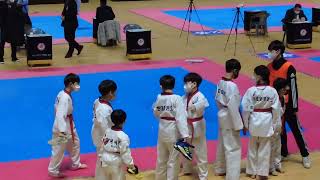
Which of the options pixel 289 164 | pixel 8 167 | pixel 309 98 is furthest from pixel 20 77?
pixel 289 164

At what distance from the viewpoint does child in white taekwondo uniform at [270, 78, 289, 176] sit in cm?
807

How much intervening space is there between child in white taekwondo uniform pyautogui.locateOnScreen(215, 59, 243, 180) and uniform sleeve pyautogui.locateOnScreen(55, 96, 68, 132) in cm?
221

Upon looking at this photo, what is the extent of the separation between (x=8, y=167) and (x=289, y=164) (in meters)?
4.48

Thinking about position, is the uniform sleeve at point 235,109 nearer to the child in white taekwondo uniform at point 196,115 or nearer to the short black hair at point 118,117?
the child in white taekwondo uniform at point 196,115

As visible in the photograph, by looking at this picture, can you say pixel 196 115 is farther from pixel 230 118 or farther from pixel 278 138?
pixel 278 138

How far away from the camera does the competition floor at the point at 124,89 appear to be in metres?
9.15

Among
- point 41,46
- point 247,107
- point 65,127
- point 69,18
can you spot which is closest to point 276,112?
point 247,107

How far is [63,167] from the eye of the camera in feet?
28.4

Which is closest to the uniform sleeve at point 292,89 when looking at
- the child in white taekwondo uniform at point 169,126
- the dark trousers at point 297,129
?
the dark trousers at point 297,129

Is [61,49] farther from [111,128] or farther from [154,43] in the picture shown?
[111,128]

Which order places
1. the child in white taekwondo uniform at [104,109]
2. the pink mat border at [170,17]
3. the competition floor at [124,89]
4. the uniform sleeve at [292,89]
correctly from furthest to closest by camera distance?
the pink mat border at [170,17] → the competition floor at [124,89] → the uniform sleeve at [292,89] → the child in white taekwondo uniform at [104,109]

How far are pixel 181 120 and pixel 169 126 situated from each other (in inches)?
9.2

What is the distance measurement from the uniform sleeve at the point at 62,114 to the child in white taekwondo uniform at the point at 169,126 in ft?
4.43

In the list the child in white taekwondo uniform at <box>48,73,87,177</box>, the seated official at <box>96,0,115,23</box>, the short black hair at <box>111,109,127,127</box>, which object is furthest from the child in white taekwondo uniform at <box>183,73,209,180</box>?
the seated official at <box>96,0,115,23</box>
